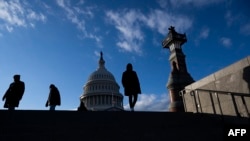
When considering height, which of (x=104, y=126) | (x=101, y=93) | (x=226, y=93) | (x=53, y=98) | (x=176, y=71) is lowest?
(x=104, y=126)

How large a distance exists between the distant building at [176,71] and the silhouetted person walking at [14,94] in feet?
90.2

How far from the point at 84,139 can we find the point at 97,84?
216 feet

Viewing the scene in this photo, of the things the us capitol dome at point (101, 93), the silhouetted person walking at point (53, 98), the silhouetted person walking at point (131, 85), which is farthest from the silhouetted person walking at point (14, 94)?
the us capitol dome at point (101, 93)

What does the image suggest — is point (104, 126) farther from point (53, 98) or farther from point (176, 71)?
point (176, 71)

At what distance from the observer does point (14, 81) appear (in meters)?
8.05

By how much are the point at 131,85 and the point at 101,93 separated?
6027 cm

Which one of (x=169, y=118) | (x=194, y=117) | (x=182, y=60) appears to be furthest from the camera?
(x=182, y=60)

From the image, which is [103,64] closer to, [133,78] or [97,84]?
[97,84]

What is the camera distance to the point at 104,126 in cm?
539

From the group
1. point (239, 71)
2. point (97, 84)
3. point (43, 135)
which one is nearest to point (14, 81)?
point (43, 135)

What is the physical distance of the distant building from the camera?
111 ft

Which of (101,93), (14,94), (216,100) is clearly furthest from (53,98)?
(101,93)

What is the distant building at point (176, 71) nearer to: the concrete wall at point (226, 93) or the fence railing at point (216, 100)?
the fence railing at point (216, 100)

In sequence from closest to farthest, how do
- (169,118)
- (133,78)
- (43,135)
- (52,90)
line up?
1. (43,135)
2. (169,118)
3. (133,78)
4. (52,90)
